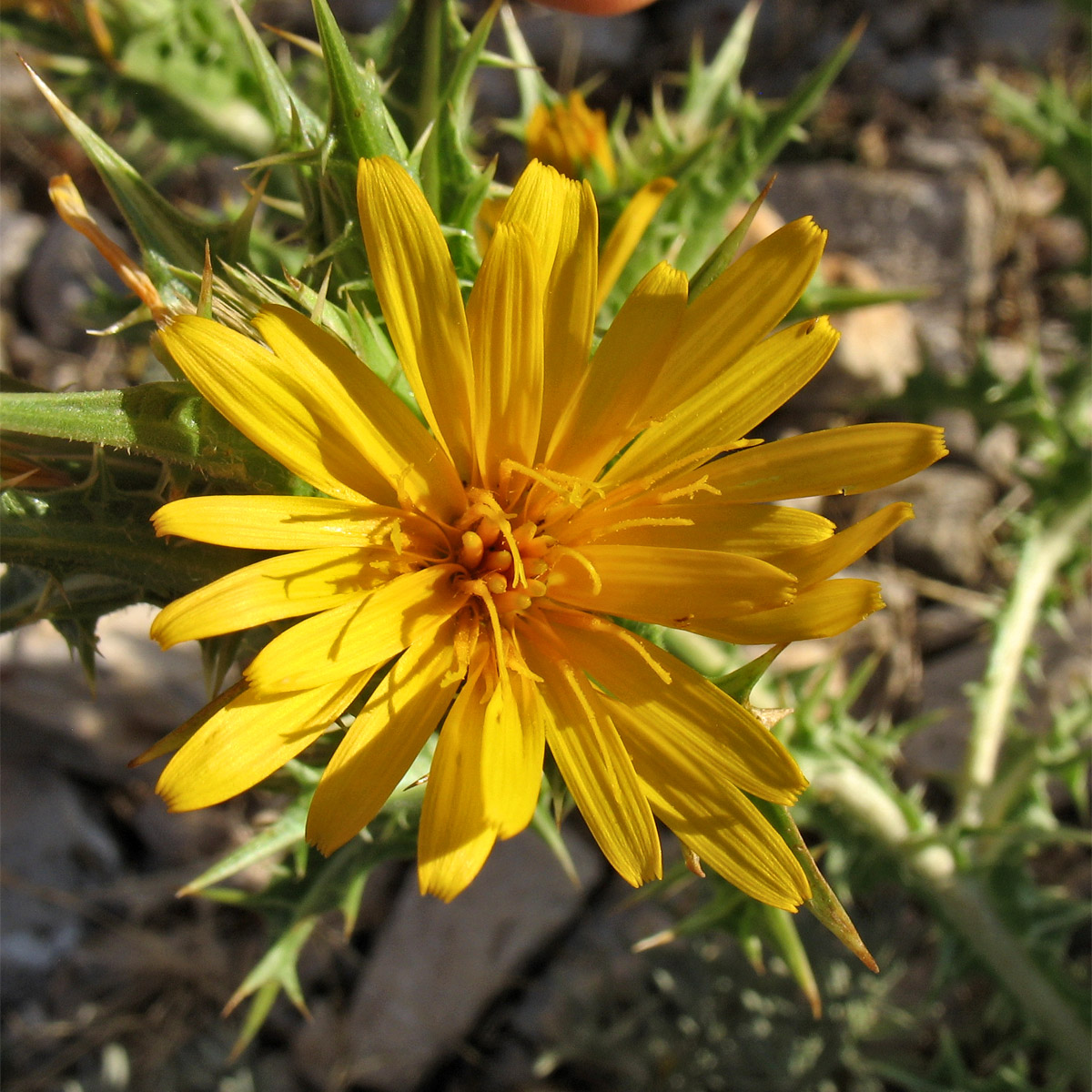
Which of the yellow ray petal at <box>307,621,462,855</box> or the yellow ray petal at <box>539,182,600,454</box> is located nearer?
the yellow ray petal at <box>307,621,462,855</box>

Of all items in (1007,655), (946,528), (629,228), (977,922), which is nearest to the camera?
(629,228)

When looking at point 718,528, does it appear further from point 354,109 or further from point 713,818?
point 354,109

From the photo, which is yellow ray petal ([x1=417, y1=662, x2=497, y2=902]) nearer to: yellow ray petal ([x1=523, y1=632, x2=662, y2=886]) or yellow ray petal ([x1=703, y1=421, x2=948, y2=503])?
yellow ray petal ([x1=523, y1=632, x2=662, y2=886])

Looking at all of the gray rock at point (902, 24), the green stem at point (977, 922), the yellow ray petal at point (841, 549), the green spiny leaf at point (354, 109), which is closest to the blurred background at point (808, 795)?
the green stem at point (977, 922)

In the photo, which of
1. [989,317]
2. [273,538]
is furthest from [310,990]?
[989,317]

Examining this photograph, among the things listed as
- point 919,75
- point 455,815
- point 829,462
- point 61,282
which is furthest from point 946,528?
point 61,282

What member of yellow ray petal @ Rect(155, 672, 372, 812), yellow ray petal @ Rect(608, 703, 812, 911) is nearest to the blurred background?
yellow ray petal @ Rect(608, 703, 812, 911)
